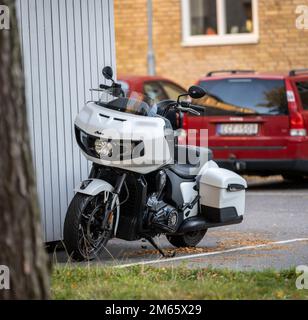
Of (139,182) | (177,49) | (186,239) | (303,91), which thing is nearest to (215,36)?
(177,49)

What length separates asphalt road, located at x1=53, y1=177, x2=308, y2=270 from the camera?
9180mm

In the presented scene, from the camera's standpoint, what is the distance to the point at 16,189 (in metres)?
5.59

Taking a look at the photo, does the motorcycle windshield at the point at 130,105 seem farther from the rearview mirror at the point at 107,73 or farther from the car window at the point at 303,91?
the car window at the point at 303,91

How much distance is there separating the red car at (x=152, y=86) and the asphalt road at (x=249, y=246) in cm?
491

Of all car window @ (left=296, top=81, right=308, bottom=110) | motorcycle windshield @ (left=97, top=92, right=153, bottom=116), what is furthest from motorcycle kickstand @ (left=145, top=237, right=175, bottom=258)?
car window @ (left=296, top=81, right=308, bottom=110)

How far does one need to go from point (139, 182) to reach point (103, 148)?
508 mm

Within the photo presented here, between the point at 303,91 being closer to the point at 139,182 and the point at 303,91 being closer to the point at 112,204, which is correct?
the point at 139,182

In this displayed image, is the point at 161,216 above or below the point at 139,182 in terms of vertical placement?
below

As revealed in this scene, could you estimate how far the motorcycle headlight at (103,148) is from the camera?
8.90 metres

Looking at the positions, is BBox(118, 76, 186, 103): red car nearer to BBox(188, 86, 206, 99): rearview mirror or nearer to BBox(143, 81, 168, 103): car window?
BBox(143, 81, 168, 103): car window

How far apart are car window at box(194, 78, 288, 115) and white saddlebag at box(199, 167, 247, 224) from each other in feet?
17.6
